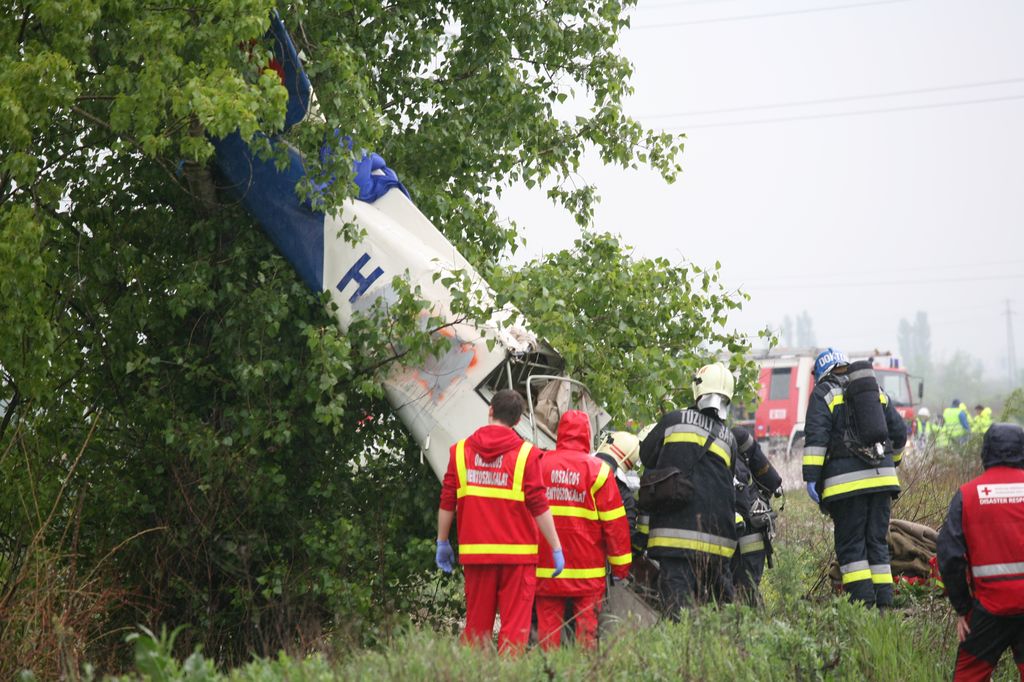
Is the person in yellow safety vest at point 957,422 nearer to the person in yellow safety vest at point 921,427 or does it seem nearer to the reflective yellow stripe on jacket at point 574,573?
the person in yellow safety vest at point 921,427

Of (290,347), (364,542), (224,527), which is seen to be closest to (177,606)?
(224,527)

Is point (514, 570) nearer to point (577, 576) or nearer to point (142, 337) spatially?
point (577, 576)

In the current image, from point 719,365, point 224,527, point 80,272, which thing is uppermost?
point 80,272

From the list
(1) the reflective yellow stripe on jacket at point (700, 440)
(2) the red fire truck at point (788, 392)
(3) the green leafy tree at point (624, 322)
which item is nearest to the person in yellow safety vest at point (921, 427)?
(2) the red fire truck at point (788, 392)

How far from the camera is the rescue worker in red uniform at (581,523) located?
7.01 meters

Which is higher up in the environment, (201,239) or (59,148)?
(59,148)

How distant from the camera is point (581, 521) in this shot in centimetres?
702

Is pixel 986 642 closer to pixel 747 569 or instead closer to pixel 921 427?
pixel 747 569

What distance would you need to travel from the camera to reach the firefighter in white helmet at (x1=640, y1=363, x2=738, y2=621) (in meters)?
7.24

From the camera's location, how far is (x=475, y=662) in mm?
5238

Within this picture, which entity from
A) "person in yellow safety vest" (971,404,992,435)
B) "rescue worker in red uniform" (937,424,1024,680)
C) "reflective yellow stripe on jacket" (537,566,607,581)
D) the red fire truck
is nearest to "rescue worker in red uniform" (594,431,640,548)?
"reflective yellow stripe on jacket" (537,566,607,581)

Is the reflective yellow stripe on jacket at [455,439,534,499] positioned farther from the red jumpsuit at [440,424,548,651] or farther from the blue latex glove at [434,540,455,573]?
the blue latex glove at [434,540,455,573]

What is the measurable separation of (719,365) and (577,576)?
1.69m

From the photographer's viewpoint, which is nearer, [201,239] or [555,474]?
[555,474]
